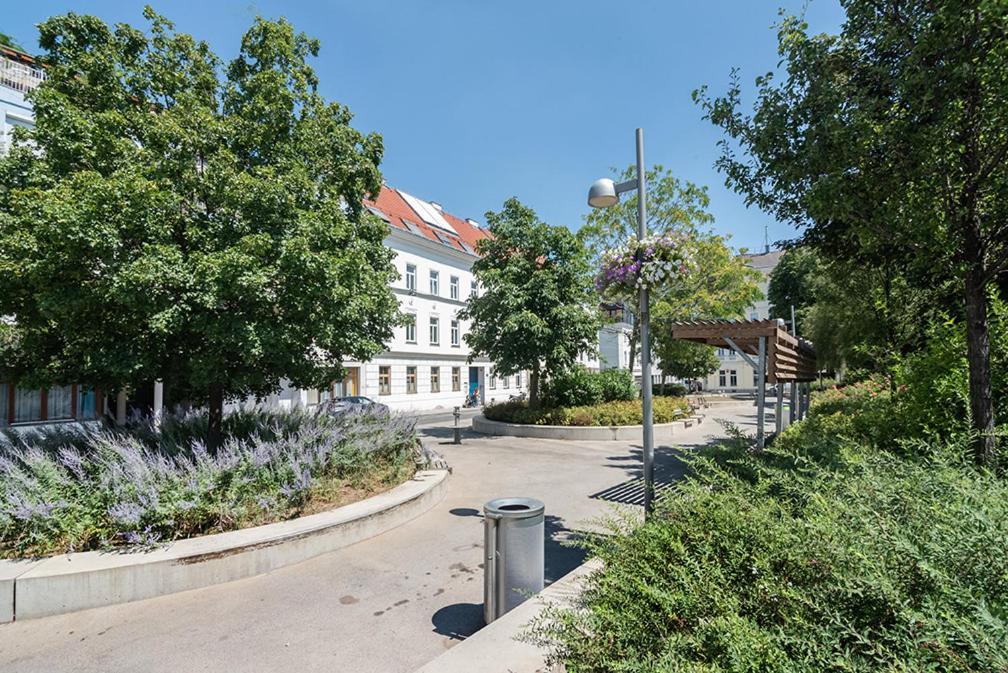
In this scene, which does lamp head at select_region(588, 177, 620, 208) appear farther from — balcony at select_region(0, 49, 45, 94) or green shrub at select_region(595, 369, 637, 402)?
balcony at select_region(0, 49, 45, 94)

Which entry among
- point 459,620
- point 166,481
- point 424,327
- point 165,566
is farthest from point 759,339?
point 424,327

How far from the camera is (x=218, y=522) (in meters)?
5.23

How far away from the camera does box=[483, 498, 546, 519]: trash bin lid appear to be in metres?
3.84

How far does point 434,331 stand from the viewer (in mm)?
32219

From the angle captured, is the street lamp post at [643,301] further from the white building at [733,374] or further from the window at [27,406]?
the white building at [733,374]

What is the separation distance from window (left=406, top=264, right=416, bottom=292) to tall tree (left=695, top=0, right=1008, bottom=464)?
25806 mm

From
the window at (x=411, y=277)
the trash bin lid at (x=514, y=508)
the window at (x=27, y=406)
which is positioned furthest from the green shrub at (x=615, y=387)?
the window at (x=27, y=406)

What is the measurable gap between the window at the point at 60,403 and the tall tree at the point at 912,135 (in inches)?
694

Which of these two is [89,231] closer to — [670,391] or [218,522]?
[218,522]

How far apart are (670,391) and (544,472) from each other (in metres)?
29.8

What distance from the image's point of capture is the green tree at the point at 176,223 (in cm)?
576

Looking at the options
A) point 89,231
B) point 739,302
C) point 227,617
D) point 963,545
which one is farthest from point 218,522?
point 739,302

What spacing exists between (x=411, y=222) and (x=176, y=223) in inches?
999

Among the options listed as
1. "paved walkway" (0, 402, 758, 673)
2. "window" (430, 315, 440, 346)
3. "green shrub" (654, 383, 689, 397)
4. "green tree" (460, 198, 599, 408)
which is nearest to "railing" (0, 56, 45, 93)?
"green tree" (460, 198, 599, 408)
